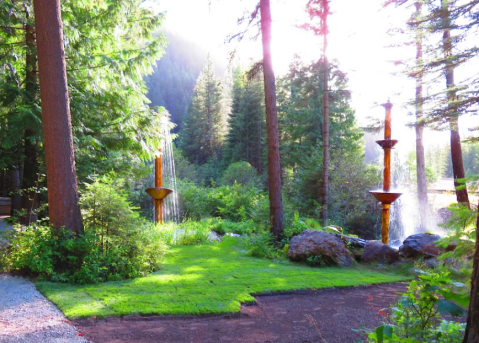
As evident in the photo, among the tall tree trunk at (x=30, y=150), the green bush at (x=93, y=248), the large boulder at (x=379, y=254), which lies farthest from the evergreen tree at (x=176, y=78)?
the green bush at (x=93, y=248)

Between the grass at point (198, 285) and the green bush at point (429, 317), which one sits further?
the grass at point (198, 285)

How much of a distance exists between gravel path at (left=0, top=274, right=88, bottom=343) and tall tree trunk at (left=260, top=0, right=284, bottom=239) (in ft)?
17.4

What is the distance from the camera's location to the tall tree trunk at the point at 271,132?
8.23m

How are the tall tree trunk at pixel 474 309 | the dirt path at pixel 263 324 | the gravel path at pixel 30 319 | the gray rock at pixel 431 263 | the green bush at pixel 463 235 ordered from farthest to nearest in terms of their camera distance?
the gray rock at pixel 431 263 < the dirt path at pixel 263 324 < the gravel path at pixel 30 319 < the green bush at pixel 463 235 < the tall tree trunk at pixel 474 309

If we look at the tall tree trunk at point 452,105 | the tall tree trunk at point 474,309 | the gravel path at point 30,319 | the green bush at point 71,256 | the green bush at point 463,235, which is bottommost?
the gravel path at point 30,319

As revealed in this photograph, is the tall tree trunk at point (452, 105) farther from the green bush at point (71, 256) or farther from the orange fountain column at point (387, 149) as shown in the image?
the green bush at point (71, 256)

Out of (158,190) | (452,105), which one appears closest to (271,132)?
(158,190)

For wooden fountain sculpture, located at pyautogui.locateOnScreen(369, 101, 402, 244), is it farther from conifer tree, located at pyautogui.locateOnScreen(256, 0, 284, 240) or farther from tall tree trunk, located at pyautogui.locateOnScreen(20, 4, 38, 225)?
tall tree trunk, located at pyautogui.locateOnScreen(20, 4, 38, 225)

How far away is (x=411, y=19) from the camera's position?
10.6 meters

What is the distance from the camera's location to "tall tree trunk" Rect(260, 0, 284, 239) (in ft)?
27.0

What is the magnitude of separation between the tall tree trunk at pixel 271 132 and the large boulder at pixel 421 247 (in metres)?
2.77

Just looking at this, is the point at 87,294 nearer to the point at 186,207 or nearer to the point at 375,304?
the point at 375,304

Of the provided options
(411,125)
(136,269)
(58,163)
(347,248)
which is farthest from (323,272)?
(411,125)

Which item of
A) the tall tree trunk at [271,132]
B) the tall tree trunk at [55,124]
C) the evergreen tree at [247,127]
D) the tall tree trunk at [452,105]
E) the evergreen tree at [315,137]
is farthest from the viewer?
the evergreen tree at [247,127]
